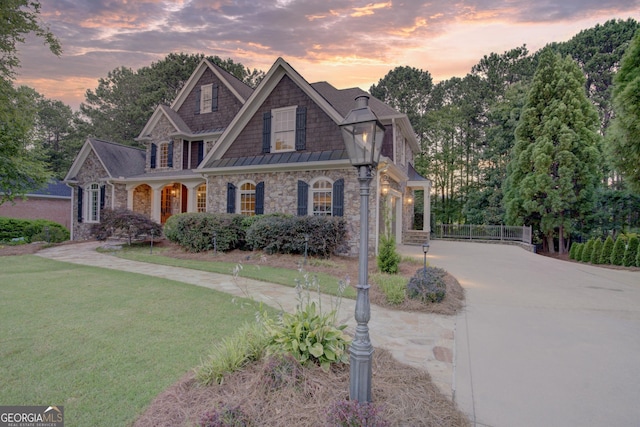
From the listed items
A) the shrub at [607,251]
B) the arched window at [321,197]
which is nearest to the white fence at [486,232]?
the shrub at [607,251]

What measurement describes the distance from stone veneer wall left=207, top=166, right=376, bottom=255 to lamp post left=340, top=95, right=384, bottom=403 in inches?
273

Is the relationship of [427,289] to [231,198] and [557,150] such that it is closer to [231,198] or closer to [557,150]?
[231,198]

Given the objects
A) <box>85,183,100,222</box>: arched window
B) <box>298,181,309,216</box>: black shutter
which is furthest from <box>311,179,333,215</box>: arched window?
<box>85,183,100,222</box>: arched window

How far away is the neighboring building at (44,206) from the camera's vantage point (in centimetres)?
2125

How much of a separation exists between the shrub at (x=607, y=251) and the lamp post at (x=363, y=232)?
14353 mm

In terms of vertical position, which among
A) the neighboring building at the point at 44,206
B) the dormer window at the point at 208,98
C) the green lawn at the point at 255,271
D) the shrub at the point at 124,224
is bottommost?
the green lawn at the point at 255,271

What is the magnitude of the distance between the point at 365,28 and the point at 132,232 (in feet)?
38.7

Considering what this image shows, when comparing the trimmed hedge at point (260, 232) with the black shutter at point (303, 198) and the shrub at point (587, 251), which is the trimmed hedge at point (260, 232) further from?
the shrub at point (587, 251)

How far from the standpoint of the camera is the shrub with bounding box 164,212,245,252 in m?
11.3

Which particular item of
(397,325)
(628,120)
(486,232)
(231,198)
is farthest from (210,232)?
(486,232)

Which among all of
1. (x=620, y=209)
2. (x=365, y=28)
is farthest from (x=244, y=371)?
(x=620, y=209)

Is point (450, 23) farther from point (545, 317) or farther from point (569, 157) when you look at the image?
point (569, 157)

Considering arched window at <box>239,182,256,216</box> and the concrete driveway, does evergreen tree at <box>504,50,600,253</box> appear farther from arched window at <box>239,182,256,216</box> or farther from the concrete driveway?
arched window at <box>239,182,256,216</box>

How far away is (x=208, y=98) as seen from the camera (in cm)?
1714
